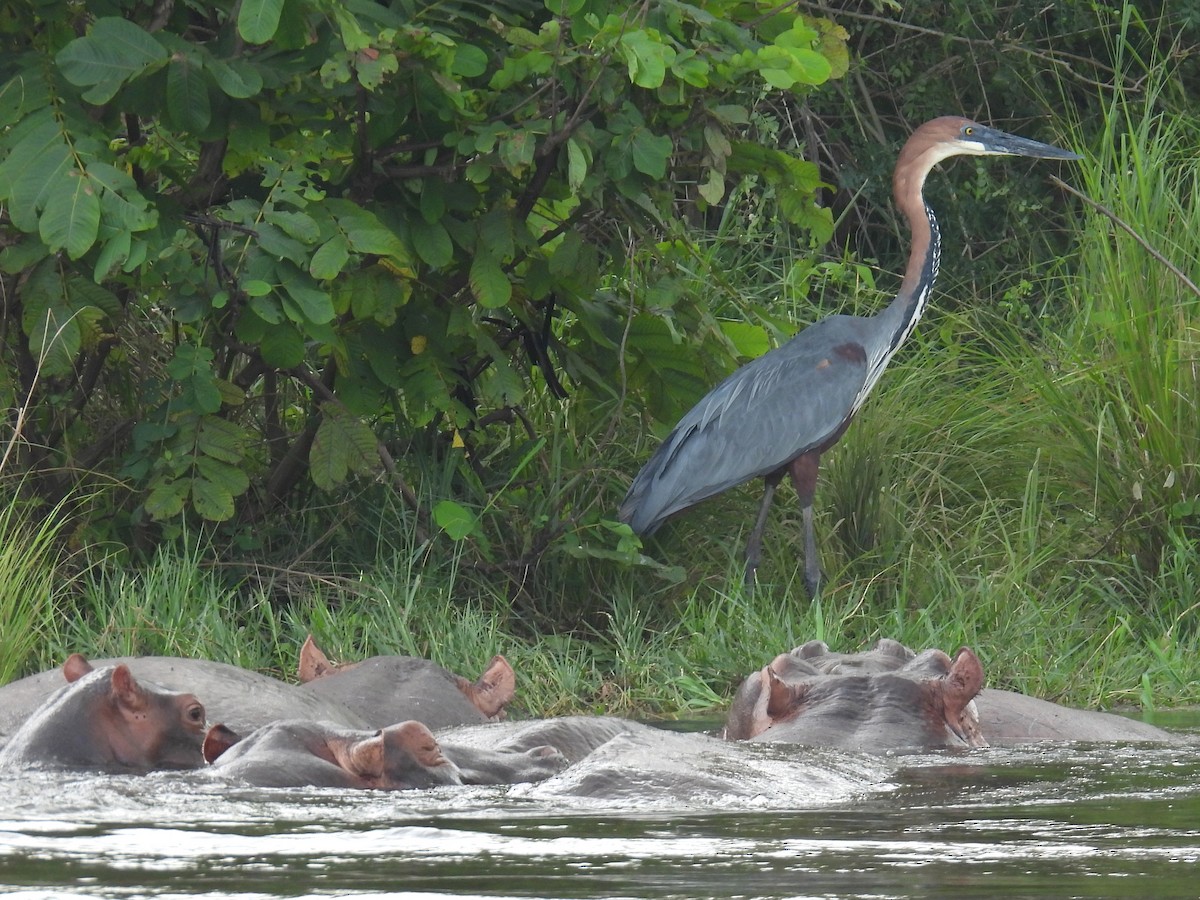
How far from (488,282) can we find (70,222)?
4.68 feet

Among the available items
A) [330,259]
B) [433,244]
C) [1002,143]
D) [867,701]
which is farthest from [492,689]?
[1002,143]

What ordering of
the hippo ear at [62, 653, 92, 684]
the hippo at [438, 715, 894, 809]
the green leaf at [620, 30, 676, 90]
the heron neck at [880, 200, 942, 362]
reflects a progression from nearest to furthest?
1. the hippo at [438, 715, 894, 809]
2. the hippo ear at [62, 653, 92, 684]
3. the green leaf at [620, 30, 676, 90]
4. the heron neck at [880, 200, 942, 362]

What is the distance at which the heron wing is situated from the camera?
7.09 meters

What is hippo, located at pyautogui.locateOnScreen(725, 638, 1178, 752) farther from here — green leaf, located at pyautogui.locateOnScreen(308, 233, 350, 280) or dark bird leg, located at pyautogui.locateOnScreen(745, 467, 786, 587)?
dark bird leg, located at pyautogui.locateOnScreen(745, 467, 786, 587)

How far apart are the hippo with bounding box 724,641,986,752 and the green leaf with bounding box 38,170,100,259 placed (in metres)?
2.23

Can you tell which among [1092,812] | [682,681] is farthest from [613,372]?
[1092,812]

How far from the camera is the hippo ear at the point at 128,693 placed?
3908 millimetres

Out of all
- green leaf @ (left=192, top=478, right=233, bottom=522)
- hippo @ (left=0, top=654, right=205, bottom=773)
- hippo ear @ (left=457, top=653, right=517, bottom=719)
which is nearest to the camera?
hippo @ (left=0, top=654, right=205, bottom=773)

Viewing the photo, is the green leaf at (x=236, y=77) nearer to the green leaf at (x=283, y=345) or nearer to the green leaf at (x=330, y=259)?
the green leaf at (x=330, y=259)

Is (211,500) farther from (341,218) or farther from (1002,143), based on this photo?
(1002,143)

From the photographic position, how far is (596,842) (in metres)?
3.18

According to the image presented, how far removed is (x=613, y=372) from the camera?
730 cm

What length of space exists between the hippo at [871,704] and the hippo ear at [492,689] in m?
0.67

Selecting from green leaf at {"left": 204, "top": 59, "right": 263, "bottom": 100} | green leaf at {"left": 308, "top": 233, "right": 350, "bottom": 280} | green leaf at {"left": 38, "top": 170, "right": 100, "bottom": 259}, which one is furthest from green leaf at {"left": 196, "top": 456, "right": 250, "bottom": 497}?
green leaf at {"left": 204, "top": 59, "right": 263, "bottom": 100}
